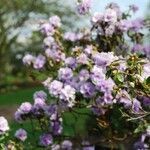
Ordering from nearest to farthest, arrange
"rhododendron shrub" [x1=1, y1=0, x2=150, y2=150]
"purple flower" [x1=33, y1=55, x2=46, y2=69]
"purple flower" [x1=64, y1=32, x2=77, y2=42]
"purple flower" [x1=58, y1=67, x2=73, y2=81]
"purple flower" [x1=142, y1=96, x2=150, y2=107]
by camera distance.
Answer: "rhododendron shrub" [x1=1, y1=0, x2=150, y2=150] < "purple flower" [x1=142, y1=96, x2=150, y2=107] < "purple flower" [x1=58, y1=67, x2=73, y2=81] < "purple flower" [x1=33, y1=55, x2=46, y2=69] < "purple flower" [x1=64, y1=32, x2=77, y2=42]

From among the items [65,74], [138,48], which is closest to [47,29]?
[138,48]

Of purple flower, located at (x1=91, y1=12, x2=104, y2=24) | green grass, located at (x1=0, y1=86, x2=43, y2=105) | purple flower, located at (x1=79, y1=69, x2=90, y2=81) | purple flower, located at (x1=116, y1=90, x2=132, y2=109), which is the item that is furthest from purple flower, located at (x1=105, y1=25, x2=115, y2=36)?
green grass, located at (x1=0, y1=86, x2=43, y2=105)

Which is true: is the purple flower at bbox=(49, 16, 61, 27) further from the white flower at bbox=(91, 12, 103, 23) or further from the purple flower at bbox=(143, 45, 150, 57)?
the purple flower at bbox=(143, 45, 150, 57)

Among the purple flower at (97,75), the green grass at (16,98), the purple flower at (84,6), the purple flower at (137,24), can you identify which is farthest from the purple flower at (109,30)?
the green grass at (16,98)

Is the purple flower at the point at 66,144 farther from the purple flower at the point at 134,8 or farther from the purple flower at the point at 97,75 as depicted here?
the purple flower at the point at 97,75

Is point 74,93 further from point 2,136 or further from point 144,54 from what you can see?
point 144,54

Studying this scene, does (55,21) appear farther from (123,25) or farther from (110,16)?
(110,16)

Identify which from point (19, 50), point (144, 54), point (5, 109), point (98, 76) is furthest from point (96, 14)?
point (19, 50)
